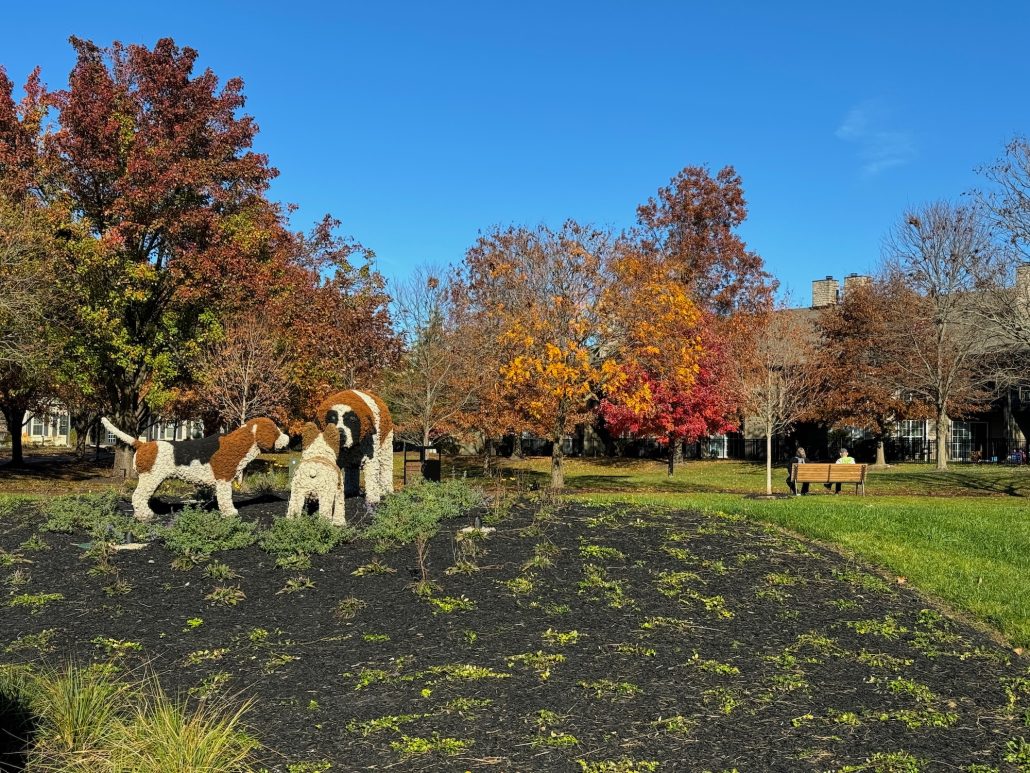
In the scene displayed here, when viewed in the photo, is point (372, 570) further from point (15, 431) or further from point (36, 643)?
point (15, 431)

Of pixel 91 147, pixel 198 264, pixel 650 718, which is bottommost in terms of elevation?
pixel 650 718

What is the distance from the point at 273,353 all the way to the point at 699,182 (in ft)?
96.3

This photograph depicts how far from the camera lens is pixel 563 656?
5883 mm

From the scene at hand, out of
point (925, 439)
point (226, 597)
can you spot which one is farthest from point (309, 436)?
point (925, 439)

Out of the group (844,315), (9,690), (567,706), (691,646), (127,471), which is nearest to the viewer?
(9,690)

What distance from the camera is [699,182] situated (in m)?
44.2

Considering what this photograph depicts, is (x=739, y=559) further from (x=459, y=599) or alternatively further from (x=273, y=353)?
(x=273, y=353)

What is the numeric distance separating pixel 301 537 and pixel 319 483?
160cm

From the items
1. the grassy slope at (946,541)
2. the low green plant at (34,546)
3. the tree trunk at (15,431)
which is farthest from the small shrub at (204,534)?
the tree trunk at (15,431)

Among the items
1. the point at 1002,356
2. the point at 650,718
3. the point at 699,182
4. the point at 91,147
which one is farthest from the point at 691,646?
the point at 699,182

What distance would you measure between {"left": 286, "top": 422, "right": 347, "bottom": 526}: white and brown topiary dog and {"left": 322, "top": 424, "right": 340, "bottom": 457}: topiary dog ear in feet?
0.28

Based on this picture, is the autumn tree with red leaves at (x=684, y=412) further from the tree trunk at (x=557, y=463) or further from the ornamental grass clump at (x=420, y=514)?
the ornamental grass clump at (x=420, y=514)

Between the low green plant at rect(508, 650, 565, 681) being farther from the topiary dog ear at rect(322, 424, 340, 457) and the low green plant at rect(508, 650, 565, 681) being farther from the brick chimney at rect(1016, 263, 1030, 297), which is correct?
the brick chimney at rect(1016, 263, 1030, 297)

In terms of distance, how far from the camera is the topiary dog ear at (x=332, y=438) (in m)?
10.6
